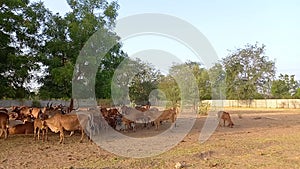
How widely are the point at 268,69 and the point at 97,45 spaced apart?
51072mm

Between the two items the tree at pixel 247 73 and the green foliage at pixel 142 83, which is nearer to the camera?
the green foliage at pixel 142 83

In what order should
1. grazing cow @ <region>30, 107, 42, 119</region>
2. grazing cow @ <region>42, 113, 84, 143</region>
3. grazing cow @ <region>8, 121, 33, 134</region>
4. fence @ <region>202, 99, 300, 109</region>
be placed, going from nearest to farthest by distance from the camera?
1. grazing cow @ <region>42, 113, 84, 143</region>
2. grazing cow @ <region>8, 121, 33, 134</region>
3. grazing cow @ <region>30, 107, 42, 119</region>
4. fence @ <region>202, 99, 300, 109</region>

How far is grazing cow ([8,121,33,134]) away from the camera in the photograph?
13.9 meters

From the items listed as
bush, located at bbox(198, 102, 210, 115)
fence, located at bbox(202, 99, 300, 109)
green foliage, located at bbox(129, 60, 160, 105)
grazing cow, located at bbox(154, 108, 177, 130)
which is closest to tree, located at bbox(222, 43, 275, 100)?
fence, located at bbox(202, 99, 300, 109)

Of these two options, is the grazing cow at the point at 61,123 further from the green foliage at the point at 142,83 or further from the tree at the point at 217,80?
the tree at the point at 217,80

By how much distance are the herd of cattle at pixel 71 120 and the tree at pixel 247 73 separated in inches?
1757

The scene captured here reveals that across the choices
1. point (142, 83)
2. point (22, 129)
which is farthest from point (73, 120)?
point (142, 83)

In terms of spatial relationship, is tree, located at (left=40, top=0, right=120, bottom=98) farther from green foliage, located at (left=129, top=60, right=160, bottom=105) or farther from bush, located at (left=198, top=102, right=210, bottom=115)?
green foliage, located at (left=129, top=60, right=160, bottom=105)

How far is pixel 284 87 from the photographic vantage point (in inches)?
2975

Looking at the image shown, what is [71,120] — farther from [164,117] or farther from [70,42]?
[164,117]

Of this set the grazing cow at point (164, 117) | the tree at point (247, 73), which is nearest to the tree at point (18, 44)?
the grazing cow at point (164, 117)

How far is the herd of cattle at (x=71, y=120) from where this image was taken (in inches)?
510

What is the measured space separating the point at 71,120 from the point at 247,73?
53817mm

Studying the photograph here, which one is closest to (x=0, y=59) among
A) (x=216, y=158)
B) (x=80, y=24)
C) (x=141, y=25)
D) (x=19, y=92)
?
(x=19, y=92)
